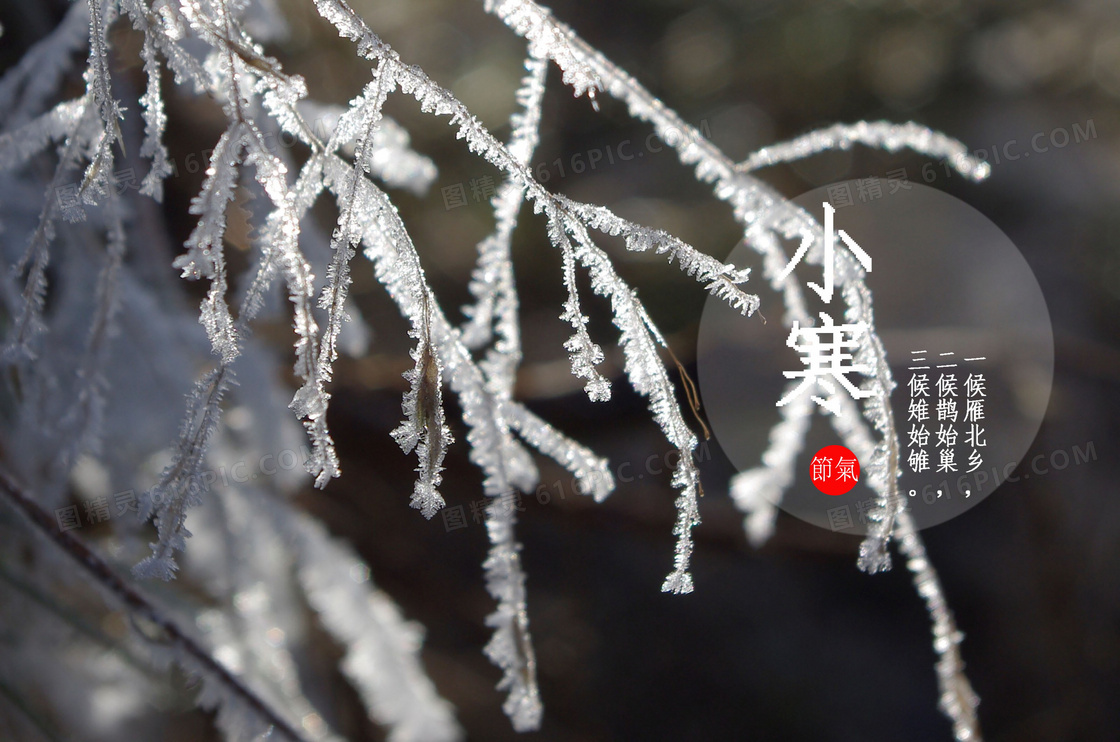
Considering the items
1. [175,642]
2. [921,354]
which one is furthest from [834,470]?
[175,642]

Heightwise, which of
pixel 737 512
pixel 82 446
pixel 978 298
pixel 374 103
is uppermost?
pixel 978 298

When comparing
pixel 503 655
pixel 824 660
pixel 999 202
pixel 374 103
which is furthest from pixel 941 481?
pixel 374 103

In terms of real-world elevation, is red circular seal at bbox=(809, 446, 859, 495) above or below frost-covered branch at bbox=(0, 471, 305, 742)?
above

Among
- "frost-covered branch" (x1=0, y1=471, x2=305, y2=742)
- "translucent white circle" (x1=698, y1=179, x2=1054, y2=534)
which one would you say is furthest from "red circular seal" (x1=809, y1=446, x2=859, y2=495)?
"frost-covered branch" (x1=0, y1=471, x2=305, y2=742)

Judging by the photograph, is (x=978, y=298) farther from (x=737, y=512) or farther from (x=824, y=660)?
(x=737, y=512)

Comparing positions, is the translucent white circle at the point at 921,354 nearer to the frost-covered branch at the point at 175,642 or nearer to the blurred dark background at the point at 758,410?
the blurred dark background at the point at 758,410

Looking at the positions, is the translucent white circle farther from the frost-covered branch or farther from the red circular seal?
the frost-covered branch

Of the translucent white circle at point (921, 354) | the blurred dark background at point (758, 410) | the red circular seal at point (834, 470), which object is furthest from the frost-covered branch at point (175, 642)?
the red circular seal at point (834, 470)
